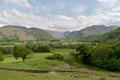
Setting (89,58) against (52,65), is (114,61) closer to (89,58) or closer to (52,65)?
(89,58)

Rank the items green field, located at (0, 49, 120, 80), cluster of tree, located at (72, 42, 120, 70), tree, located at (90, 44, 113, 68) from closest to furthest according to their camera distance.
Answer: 1. green field, located at (0, 49, 120, 80)
2. cluster of tree, located at (72, 42, 120, 70)
3. tree, located at (90, 44, 113, 68)

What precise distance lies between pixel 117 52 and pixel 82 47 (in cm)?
2848

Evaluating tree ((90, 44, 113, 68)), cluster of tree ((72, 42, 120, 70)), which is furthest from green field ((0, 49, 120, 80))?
tree ((90, 44, 113, 68))

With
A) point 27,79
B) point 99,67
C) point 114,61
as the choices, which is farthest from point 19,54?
point 27,79

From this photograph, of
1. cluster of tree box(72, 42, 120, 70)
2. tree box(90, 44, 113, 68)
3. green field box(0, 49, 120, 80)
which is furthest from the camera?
tree box(90, 44, 113, 68)

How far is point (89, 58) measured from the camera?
9838cm

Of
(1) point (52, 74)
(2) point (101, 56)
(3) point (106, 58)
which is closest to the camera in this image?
(1) point (52, 74)

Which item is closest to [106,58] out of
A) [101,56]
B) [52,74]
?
[101,56]

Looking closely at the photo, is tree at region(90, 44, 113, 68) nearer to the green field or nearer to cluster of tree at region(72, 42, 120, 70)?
cluster of tree at region(72, 42, 120, 70)

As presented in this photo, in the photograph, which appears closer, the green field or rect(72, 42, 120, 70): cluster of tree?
the green field

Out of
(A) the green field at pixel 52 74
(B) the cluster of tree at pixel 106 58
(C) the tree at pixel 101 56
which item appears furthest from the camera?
(C) the tree at pixel 101 56

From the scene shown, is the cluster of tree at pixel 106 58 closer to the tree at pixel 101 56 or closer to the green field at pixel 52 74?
the tree at pixel 101 56

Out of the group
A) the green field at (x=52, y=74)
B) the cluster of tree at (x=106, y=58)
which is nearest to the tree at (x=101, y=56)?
the cluster of tree at (x=106, y=58)

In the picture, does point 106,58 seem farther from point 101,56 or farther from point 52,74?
point 52,74
